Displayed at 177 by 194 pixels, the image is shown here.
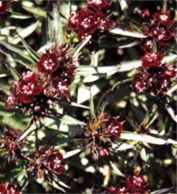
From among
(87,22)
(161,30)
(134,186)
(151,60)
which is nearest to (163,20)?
(161,30)

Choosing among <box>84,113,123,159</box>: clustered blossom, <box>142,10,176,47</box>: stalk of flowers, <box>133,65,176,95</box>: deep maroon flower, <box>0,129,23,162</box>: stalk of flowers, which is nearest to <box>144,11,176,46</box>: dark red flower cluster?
<box>142,10,176,47</box>: stalk of flowers

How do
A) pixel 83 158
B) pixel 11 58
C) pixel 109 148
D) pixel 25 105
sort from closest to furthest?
pixel 25 105, pixel 109 148, pixel 11 58, pixel 83 158

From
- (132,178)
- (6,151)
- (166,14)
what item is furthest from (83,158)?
(166,14)

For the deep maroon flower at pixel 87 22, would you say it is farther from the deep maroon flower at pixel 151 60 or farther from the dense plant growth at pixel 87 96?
the deep maroon flower at pixel 151 60

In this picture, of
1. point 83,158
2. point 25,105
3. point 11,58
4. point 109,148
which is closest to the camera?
point 25,105

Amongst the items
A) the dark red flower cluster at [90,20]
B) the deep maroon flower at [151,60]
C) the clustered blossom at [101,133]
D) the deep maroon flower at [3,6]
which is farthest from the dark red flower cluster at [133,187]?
the deep maroon flower at [3,6]

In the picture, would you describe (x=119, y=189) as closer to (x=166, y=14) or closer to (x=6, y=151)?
(x=6, y=151)

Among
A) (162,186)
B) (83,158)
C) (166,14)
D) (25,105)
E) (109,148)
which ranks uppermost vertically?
(166,14)
